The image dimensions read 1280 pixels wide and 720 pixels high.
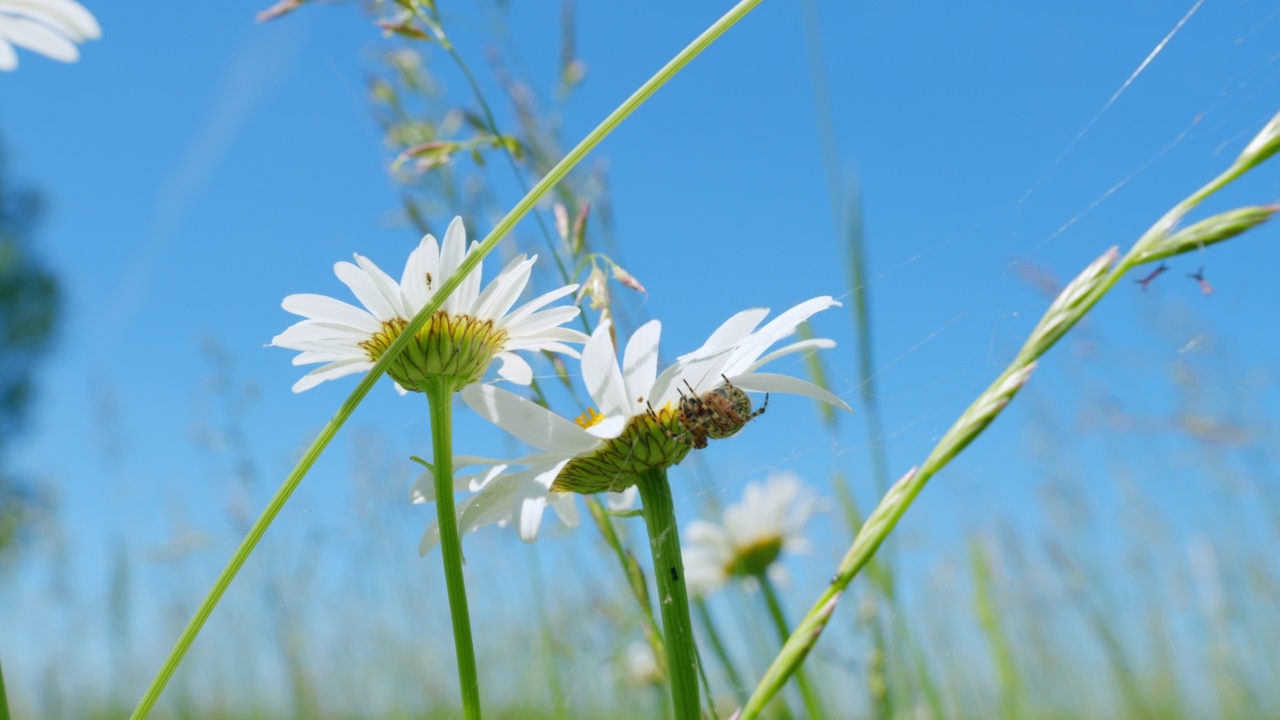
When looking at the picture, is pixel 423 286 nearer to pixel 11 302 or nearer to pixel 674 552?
pixel 674 552

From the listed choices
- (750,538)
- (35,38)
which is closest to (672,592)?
(35,38)

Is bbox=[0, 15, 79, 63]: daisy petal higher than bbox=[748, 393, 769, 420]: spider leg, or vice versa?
bbox=[0, 15, 79, 63]: daisy petal

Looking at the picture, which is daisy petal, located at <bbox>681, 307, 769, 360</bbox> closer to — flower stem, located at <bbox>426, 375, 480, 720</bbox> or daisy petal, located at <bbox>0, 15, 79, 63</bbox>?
flower stem, located at <bbox>426, 375, 480, 720</bbox>

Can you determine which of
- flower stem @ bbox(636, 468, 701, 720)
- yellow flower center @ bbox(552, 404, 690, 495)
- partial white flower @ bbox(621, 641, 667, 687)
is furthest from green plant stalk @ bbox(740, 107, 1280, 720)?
partial white flower @ bbox(621, 641, 667, 687)

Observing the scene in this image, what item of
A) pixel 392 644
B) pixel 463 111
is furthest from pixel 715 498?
pixel 392 644

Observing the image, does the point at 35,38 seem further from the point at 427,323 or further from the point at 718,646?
the point at 718,646
